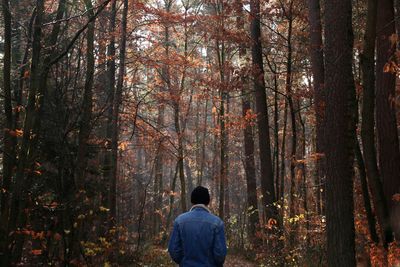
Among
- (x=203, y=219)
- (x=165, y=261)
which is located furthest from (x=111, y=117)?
(x=203, y=219)

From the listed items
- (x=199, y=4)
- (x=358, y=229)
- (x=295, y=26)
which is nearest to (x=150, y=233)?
(x=199, y=4)

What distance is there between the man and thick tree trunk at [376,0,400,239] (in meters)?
6.93

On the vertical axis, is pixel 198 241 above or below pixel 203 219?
below

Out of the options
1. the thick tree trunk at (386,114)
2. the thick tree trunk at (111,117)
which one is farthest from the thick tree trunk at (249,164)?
the thick tree trunk at (386,114)

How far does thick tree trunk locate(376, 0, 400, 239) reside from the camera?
1094cm

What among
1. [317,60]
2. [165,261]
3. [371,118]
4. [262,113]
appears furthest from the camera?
[262,113]

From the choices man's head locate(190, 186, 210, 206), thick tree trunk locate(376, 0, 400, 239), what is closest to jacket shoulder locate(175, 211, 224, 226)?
man's head locate(190, 186, 210, 206)

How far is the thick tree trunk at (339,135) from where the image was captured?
22.2 feet

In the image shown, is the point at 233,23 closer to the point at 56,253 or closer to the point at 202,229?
the point at 56,253

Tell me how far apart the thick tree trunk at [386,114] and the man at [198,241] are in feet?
22.7

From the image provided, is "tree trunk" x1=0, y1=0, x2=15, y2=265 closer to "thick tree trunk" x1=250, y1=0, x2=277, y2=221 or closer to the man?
Answer: the man

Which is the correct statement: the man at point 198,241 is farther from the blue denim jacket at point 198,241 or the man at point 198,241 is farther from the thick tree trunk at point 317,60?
the thick tree trunk at point 317,60

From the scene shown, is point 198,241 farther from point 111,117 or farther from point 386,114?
point 111,117

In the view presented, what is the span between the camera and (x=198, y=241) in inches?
203
